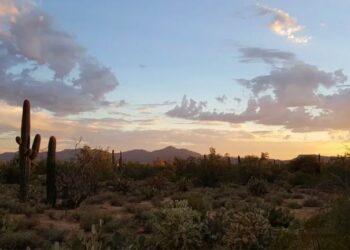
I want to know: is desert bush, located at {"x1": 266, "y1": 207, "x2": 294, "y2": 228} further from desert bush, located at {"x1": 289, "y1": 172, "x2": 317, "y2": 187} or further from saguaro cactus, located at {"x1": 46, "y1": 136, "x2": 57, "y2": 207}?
desert bush, located at {"x1": 289, "y1": 172, "x2": 317, "y2": 187}

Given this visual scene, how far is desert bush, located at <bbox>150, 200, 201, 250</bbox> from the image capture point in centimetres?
1277

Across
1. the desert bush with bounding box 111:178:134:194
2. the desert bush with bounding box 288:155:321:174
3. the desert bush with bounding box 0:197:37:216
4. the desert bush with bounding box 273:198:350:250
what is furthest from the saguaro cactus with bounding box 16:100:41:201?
the desert bush with bounding box 288:155:321:174

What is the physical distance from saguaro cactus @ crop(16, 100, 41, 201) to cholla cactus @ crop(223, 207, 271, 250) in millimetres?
13110

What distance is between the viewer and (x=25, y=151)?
77.2 ft

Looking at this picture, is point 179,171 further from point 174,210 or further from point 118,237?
point 118,237

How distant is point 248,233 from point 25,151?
1400 centimetres

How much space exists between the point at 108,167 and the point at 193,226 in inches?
906

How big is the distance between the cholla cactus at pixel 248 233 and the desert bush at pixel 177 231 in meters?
0.86

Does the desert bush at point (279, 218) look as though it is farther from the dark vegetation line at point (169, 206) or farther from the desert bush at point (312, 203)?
the desert bush at point (312, 203)

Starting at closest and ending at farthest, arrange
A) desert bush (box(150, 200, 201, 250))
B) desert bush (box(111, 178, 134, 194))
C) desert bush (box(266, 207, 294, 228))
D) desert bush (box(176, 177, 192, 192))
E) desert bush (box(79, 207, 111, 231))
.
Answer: desert bush (box(150, 200, 201, 250)), desert bush (box(266, 207, 294, 228)), desert bush (box(79, 207, 111, 231)), desert bush (box(111, 178, 134, 194)), desert bush (box(176, 177, 192, 192))

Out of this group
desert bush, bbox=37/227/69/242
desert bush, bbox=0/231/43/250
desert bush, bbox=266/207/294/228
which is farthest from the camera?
desert bush, bbox=266/207/294/228

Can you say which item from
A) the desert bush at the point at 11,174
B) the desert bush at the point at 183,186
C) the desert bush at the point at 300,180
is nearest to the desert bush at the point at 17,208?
the desert bush at the point at 183,186

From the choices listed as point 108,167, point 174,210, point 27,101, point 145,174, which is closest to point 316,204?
point 174,210

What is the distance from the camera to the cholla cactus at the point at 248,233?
39.4 ft
